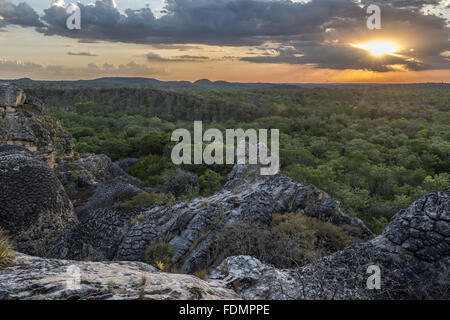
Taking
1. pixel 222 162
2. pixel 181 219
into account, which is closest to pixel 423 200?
pixel 181 219

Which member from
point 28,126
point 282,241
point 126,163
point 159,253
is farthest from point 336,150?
point 159,253

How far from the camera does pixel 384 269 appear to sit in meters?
5.98

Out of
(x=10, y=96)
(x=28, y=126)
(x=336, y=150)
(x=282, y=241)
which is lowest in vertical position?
(x=336, y=150)

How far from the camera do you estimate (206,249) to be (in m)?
8.48

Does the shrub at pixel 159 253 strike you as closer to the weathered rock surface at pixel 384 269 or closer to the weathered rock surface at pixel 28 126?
the weathered rock surface at pixel 384 269

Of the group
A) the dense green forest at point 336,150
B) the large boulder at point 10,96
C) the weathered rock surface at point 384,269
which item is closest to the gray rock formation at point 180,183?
the dense green forest at point 336,150

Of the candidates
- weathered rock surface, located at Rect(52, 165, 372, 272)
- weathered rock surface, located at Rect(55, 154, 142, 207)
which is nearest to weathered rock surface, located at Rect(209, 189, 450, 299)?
weathered rock surface, located at Rect(52, 165, 372, 272)

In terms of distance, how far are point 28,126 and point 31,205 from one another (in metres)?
8.15

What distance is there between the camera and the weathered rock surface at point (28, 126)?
15.7 meters

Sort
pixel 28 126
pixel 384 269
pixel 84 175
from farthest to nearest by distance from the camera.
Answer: pixel 84 175
pixel 28 126
pixel 384 269

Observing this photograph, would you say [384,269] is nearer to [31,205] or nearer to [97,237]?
[97,237]

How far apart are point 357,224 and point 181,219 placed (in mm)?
6021

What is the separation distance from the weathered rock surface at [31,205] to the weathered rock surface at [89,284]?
6.03 metres

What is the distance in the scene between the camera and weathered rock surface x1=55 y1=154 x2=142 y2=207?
15.6m
